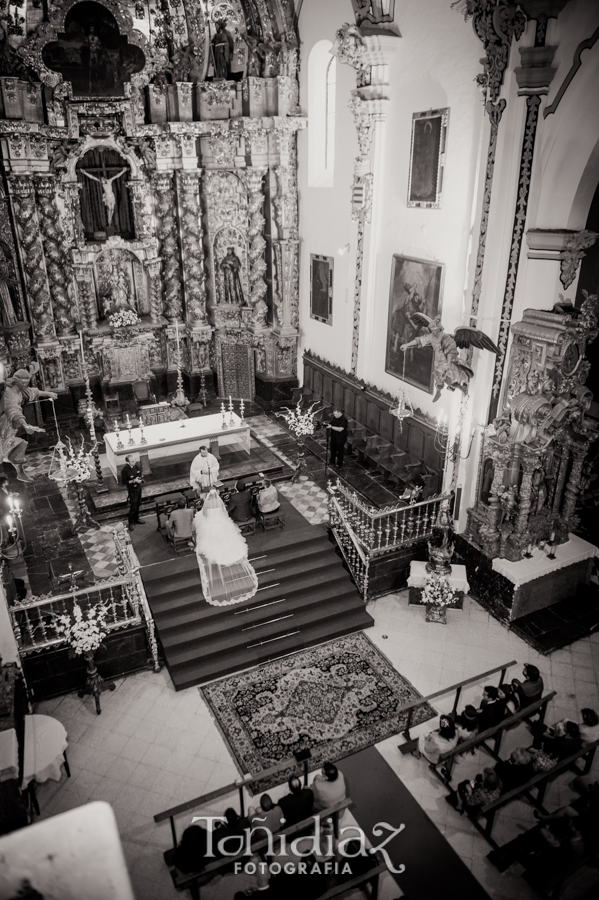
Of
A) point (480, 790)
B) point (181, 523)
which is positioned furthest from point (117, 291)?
point (480, 790)

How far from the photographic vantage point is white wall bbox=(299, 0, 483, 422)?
11400 millimetres

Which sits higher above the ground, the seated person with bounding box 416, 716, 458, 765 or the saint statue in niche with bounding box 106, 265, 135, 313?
the saint statue in niche with bounding box 106, 265, 135, 313

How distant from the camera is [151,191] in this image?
1823cm

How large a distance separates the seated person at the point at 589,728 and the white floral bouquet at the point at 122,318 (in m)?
15.2

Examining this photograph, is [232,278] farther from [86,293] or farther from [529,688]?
[529,688]

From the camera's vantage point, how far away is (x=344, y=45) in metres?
13.2

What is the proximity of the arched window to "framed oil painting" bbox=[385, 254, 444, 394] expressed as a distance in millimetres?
4116

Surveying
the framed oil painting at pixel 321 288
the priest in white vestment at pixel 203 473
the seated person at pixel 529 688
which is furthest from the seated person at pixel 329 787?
the framed oil painting at pixel 321 288

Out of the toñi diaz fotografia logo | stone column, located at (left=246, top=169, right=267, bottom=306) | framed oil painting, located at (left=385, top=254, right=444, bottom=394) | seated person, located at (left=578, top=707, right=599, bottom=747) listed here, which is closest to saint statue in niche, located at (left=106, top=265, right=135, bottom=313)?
stone column, located at (left=246, top=169, right=267, bottom=306)

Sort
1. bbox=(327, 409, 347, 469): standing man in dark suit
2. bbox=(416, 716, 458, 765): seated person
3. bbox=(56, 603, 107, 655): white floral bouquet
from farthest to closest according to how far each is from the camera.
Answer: bbox=(327, 409, 347, 469): standing man in dark suit → bbox=(56, 603, 107, 655): white floral bouquet → bbox=(416, 716, 458, 765): seated person

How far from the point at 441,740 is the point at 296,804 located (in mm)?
2354

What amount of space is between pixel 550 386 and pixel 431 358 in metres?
3.48

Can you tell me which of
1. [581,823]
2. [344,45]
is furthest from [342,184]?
[581,823]

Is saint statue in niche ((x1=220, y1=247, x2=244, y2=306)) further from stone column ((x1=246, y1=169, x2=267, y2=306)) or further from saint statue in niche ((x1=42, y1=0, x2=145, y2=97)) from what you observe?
saint statue in niche ((x1=42, y1=0, x2=145, y2=97))
